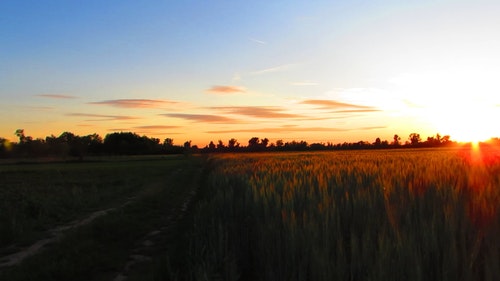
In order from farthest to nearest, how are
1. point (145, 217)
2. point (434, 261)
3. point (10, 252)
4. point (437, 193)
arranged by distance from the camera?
point (145, 217) → point (10, 252) → point (437, 193) → point (434, 261)

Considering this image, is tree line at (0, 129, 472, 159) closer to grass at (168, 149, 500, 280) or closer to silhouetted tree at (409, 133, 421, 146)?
silhouetted tree at (409, 133, 421, 146)

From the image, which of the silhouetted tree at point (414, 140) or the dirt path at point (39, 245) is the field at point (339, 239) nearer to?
the dirt path at point (39, 245)

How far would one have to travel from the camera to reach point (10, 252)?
319 inches

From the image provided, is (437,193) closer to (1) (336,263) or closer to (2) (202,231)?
(1) (336,263)

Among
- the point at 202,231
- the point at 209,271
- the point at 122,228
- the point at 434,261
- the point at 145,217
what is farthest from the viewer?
the point at 145,217

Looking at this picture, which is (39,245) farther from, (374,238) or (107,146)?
(107,146)

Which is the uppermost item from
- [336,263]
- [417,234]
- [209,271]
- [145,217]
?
[417,234]

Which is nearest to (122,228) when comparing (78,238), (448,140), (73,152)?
(78,238)

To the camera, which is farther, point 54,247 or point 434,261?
point 54,247

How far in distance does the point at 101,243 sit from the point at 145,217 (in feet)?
11.9

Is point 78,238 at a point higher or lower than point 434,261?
lower

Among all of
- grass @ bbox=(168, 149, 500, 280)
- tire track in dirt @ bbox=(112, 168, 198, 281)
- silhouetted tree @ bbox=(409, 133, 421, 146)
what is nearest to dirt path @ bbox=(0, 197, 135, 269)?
tire track in dirt @ bbox=(112, 168, 198, 281)

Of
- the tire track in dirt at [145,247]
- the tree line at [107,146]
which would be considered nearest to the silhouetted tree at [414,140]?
the tree line at [107,146]

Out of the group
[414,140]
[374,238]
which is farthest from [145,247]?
[414,140]
